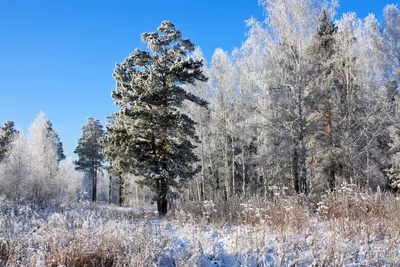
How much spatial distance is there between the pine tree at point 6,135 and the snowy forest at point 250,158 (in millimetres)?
6111

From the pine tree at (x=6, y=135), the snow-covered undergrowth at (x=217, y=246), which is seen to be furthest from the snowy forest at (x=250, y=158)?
the pine tree at (x=6, y=135)

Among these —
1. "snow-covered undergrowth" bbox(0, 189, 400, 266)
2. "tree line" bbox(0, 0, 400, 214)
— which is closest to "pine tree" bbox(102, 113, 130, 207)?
"tree line" bbox(0, 0, 400, 214)

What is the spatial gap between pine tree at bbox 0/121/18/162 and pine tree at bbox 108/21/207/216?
71.5ft

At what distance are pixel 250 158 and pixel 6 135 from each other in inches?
1012

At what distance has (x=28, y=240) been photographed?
161 inches

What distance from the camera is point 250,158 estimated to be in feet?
70.4

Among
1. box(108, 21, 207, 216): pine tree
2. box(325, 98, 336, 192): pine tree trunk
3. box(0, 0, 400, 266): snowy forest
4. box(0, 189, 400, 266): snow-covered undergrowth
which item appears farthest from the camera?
box(325, 98, 336, 192): pine tree trunk

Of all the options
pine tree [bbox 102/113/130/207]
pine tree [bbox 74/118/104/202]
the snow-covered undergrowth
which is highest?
pine tree [bbox 74/118/104/202]

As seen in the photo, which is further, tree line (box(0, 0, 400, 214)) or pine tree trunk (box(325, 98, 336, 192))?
pine tree trunk (box(325, 98, 336, 192))

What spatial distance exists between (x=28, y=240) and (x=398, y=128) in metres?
17.2

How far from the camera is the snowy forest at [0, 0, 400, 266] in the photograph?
13.7 feet

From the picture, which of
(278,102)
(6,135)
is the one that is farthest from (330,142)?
(6,135)

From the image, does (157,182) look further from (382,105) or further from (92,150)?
(92,150)

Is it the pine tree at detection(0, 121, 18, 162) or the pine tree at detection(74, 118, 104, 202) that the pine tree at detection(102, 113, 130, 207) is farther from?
the pine tree at detection(74, 118, 104, 202)
